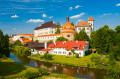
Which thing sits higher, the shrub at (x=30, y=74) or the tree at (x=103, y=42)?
the tree at (x=103, y=42)

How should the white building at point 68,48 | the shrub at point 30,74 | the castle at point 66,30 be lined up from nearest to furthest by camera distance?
the shrub at point 30,74 → the white building at point 68,48 → the castle at point 66,30

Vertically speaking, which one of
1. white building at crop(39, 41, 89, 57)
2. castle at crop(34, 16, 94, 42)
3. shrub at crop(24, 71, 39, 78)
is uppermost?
castle at crop(34, 16, 94, 42)

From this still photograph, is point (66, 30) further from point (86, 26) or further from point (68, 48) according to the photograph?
point (68, 48)

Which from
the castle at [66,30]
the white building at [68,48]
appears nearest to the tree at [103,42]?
the white building at [68,48]

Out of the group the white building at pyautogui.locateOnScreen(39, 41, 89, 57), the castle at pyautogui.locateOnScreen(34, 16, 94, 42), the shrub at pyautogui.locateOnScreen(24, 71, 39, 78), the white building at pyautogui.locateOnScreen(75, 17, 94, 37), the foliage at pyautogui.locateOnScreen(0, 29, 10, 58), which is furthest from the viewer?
the white building at pyautogui.locateOnScreen(75, 17, 94, 37)

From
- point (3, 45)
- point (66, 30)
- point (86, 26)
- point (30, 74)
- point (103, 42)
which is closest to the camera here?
point (30, 74)

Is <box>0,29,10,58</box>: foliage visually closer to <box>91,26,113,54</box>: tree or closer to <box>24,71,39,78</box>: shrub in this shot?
<box>24,71,39,78</box>: shrub

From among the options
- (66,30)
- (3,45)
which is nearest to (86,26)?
(66,30)

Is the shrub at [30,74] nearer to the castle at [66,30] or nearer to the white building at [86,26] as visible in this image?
the castle at [66,30]

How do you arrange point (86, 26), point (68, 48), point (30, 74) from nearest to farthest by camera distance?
point (30, 74), point (68, 48), point (86, 26)

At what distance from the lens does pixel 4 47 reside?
144ft

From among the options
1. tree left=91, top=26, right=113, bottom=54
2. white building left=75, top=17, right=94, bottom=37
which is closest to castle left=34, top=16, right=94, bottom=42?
white building left=75, top=17, right=94, bottom=37

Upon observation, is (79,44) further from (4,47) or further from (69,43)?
(4,47)

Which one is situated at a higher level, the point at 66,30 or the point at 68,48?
the point at 66,30
